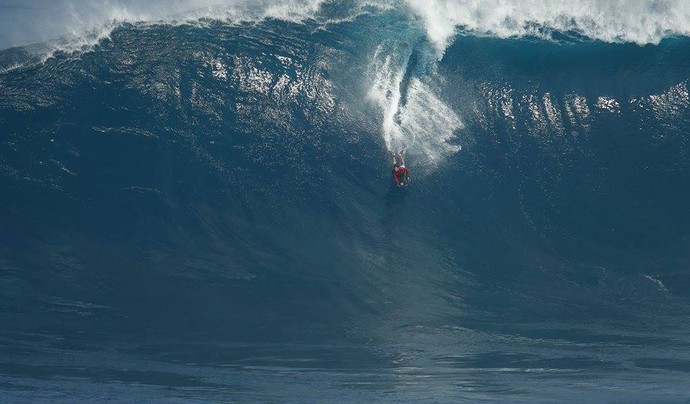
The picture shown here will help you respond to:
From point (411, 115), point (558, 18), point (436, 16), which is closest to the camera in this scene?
point (411, 115)

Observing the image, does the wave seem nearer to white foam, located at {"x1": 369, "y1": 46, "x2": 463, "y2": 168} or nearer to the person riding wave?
white foam, located at {"x1": 369, "y1": 46, "x2": 463, "y2": 168}

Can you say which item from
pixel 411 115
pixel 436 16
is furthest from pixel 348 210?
pixel 436 16

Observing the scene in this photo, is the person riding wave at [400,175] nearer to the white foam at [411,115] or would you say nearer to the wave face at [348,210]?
the wave face at [348,210]

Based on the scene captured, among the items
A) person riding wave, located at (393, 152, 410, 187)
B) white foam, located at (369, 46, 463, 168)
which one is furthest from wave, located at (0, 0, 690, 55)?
person riding wave, located at (393, 152, 410, 187)

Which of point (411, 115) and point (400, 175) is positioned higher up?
point (411, 115)

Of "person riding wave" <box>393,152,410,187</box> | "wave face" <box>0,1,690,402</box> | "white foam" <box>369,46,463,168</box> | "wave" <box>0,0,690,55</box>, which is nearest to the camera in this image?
"wave face" <box>0,1,690,402</box>

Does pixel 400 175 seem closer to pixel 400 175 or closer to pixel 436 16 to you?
pixel 400 175
